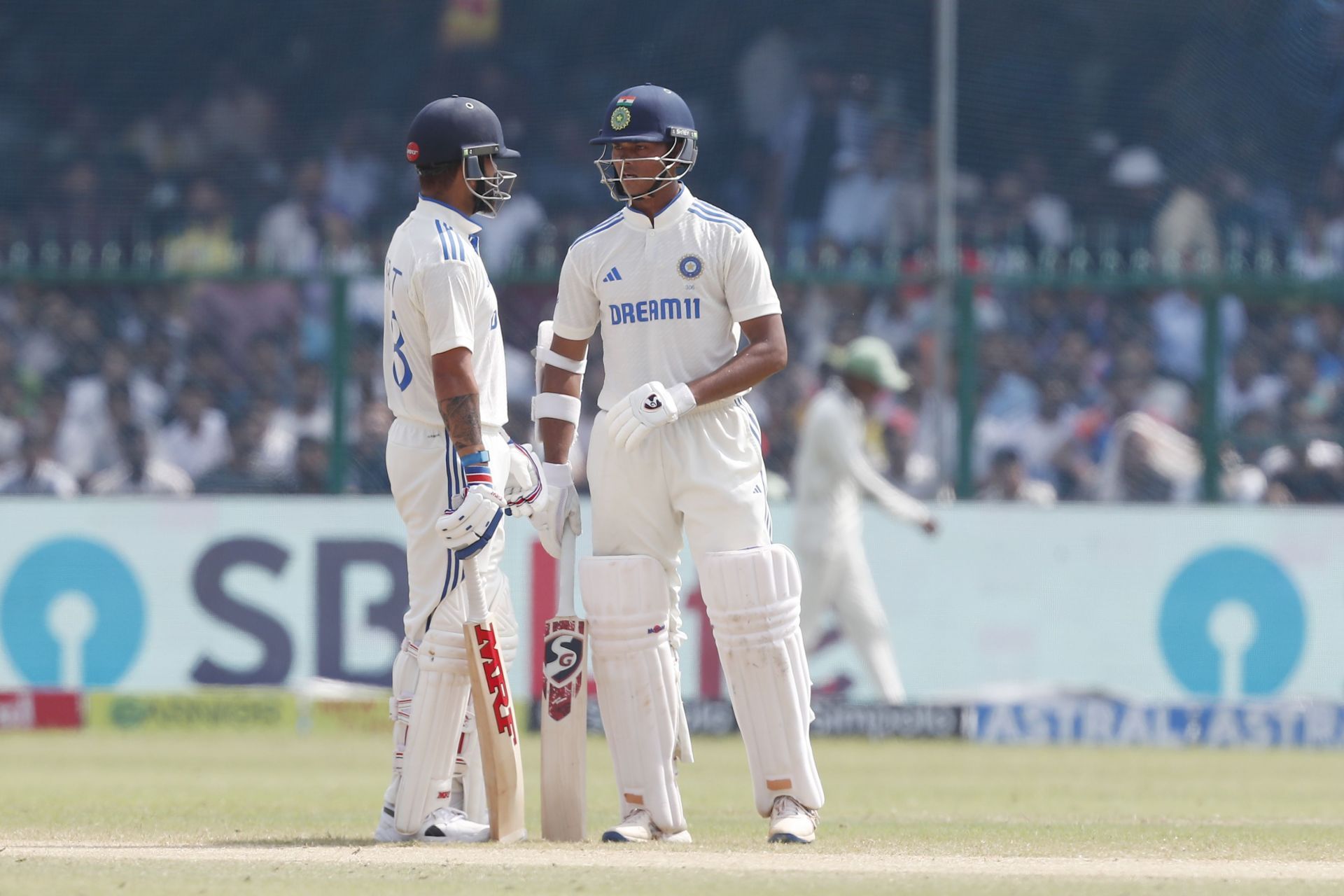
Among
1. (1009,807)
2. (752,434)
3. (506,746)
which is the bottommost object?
(1009,807)

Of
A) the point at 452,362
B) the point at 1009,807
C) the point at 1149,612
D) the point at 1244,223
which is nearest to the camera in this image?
the point at 452,362

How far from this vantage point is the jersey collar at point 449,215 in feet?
19.5

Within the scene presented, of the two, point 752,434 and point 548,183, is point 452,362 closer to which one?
point 752,434

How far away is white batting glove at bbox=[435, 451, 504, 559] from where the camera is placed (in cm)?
559

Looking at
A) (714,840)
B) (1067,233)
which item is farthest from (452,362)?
(1067,233)

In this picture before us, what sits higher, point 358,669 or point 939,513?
point 939,513

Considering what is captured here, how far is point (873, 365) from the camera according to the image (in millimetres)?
11078

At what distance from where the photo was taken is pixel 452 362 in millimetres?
5680

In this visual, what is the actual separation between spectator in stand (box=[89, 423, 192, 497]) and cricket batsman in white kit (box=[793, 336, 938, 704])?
3.51 meters

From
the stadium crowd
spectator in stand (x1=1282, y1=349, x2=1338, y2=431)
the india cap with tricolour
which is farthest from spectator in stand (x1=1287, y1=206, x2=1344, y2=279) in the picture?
the india cap with tricolour

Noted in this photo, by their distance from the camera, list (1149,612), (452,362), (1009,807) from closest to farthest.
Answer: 1. (452,362)
2. (1009,807)
3. (1149,612)

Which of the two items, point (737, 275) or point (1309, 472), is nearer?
point (737, 275)

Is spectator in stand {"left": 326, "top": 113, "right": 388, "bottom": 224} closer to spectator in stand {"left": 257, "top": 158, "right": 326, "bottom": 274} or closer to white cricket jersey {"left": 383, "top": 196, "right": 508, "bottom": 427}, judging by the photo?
spectator in stand {"left": 257, "top": 158, "right": 326, "bottom": 274}

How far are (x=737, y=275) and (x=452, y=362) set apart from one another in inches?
32.4
